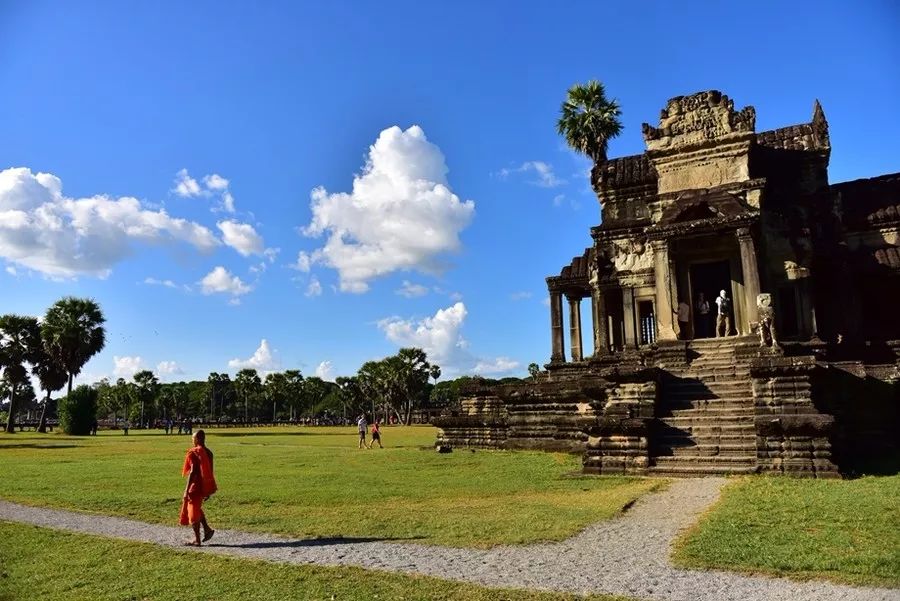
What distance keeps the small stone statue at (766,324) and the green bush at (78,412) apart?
156ft

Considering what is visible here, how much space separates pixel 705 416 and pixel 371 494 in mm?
7959

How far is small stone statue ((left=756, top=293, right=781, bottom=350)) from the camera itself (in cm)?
1634

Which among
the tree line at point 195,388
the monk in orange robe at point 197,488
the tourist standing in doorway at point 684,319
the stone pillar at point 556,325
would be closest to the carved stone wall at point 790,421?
the tourist standing in doorway at point 684,319

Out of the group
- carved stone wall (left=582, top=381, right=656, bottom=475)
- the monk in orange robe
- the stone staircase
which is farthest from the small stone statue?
the monk in orange robe

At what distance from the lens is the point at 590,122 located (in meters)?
30.7

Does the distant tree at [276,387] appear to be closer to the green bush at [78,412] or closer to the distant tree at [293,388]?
the distant tree at [293,388]

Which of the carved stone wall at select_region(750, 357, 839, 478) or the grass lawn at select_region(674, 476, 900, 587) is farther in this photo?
the carved stone wall at select_region(750, 357, 839, 478)

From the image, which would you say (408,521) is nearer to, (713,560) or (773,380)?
(713,560)

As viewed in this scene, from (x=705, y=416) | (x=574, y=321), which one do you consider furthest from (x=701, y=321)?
(x=705, y=416)

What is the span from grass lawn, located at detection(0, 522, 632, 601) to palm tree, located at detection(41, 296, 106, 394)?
49.1 m

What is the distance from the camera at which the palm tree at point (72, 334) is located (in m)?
50.0

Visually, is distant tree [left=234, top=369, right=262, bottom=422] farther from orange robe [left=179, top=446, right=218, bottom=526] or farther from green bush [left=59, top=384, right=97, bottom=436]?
orange robe [left=179, top=446, right=218, bottom=526]

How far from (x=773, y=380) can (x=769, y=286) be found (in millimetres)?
6280

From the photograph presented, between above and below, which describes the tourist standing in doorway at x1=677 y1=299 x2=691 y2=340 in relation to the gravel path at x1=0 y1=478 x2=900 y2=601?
above
